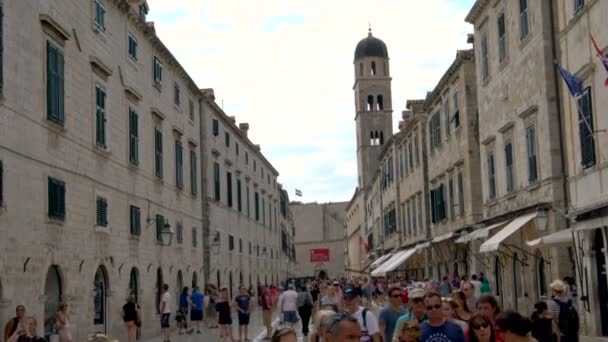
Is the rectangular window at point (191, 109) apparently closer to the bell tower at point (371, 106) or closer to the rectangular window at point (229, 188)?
the rectangular window at point (229, 188)

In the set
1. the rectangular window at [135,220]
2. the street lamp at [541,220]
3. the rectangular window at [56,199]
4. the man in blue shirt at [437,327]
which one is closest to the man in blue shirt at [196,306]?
the rectangular window at [135,220]

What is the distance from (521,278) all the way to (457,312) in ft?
57.2

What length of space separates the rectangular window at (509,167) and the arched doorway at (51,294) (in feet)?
45.3

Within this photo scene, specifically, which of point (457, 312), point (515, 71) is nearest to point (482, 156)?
point (515, 71)

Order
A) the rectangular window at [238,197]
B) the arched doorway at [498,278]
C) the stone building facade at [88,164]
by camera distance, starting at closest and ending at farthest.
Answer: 1. the stone building facade at [88,164]
2. the arched doorway at [498,278]
3. the rectangular window at [238,197]

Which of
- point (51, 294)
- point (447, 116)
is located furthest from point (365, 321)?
point (447, 116)

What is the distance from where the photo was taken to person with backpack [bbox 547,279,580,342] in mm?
11617

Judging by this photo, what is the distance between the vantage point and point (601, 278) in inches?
791

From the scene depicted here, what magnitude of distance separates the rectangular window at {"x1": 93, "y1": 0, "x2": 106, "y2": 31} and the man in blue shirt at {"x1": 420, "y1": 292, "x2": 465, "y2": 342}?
17.6m

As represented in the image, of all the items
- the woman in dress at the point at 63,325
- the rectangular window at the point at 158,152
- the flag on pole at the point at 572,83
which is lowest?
the woman in dress at the point at 63,325

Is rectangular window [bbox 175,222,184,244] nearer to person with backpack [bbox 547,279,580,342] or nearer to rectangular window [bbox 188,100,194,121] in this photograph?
rectangular window [bbox 188,100,194,121]

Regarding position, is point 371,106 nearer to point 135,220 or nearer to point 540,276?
point 135,220

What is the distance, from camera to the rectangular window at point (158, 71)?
101 ft

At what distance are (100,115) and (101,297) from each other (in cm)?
485
